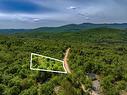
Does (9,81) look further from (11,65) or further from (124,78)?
(124,78)

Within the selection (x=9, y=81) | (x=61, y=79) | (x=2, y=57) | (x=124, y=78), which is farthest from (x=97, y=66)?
(x=2, y=57)

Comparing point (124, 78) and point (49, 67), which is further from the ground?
point (49, 67)

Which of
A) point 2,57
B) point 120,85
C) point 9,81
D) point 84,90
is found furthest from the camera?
point 2,57

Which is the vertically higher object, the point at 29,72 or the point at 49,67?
the point at 49,67

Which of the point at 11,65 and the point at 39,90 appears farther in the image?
the point at 11,65

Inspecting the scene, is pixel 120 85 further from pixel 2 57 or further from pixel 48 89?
pixel 2 57

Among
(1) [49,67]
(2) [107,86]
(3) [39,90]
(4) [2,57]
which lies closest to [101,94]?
(2) [107,86]

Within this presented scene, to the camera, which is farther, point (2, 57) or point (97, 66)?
point (2, 57)

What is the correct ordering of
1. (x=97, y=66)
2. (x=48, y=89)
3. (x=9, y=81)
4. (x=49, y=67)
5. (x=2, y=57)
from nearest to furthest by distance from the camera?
1. (x=49, y=67)
2. (x=48, y=89)
3. (x=9, y=81)
4. (x=97, y=66)
5. (x=2, y=57)

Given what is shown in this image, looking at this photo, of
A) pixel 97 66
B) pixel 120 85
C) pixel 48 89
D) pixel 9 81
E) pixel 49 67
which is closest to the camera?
pixel 49 67
